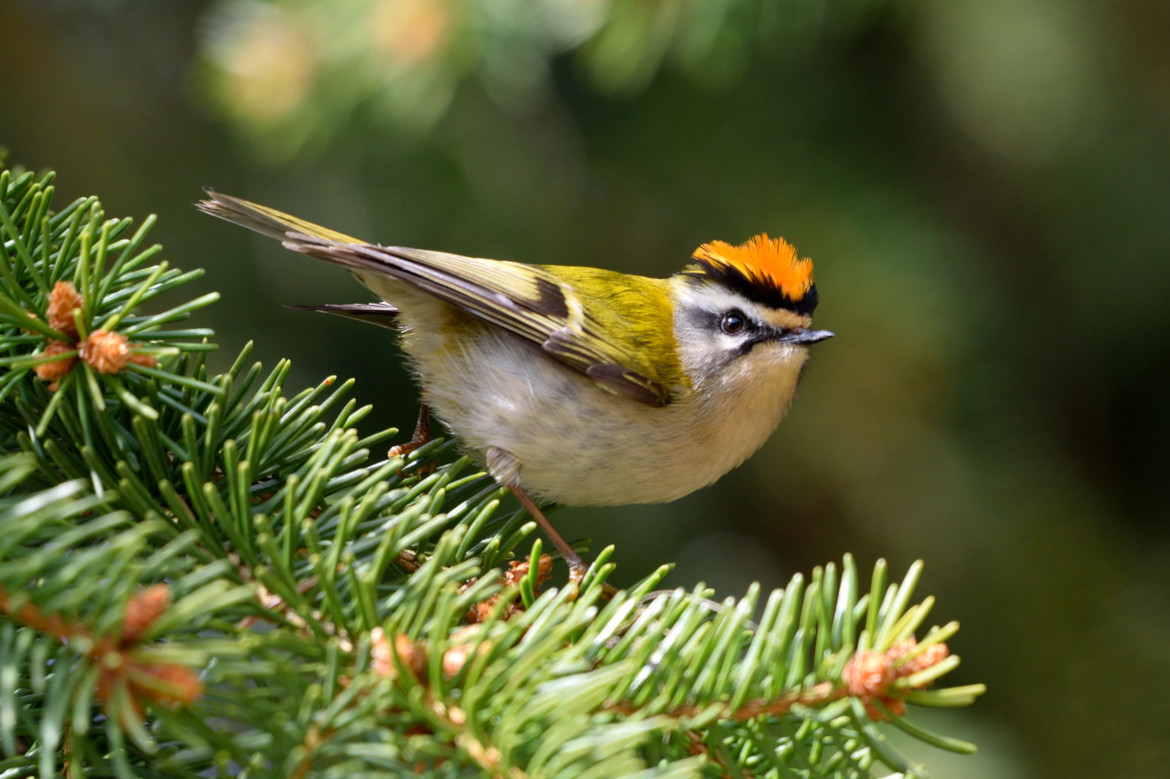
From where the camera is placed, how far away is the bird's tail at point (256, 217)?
1.55 metres

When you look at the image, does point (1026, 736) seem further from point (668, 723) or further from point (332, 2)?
point (332, 2)

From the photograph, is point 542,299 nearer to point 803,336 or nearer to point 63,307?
point 803,336

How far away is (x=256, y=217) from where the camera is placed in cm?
160

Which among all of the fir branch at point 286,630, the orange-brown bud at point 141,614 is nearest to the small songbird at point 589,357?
the fir branch at point 286,630

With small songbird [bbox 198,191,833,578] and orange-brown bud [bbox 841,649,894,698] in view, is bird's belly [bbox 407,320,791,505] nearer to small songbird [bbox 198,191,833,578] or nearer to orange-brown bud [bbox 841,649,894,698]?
small songbird [bbox 198,191,833,578]

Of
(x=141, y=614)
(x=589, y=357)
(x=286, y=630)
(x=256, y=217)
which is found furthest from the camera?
(x=589, y=357)

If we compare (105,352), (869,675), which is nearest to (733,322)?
(869,675)

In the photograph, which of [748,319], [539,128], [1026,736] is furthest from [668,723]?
[539,128]

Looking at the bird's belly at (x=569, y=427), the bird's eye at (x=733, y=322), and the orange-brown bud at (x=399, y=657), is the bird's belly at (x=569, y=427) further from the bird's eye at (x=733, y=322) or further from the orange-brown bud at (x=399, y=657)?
the orange-brown bud at (x=399, y=657)

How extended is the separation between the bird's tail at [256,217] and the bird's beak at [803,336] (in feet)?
3.06

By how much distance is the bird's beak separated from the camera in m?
1.90

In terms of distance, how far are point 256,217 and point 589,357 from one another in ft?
2.24

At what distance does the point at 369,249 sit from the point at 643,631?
3.36 ft

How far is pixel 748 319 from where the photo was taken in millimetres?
2037
